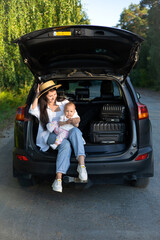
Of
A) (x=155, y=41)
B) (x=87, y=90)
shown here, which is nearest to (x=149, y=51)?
(x=155, y=41)

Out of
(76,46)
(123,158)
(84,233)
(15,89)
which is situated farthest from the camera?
(15,89)

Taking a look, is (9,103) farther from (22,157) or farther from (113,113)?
(22,157)

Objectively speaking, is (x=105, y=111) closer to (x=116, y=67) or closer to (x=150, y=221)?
(x=116, y=67)

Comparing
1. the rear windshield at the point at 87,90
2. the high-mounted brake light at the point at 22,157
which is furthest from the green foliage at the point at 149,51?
the high-mounted brake light at the point at 22,157

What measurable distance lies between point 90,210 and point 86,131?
1691 mm

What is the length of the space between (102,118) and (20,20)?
26.5 feet

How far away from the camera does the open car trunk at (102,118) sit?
13.2 ft

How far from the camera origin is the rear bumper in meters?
3.67

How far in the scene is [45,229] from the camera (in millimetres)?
3094

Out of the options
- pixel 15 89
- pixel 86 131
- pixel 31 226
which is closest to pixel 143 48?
pixel 15 89

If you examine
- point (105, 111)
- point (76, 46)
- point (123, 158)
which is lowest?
point (123, 158)

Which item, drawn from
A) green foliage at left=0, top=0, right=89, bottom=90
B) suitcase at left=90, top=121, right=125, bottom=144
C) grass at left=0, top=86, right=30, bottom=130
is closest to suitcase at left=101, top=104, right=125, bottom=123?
suitcase at left=90, top=121, right=125, bottom=144

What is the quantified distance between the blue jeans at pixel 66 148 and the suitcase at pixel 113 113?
815mm

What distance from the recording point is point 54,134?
4.08 m
